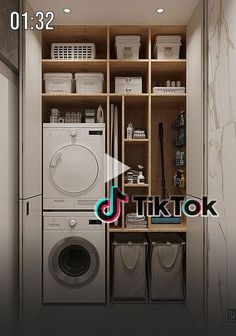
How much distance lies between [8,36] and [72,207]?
1.42 meters

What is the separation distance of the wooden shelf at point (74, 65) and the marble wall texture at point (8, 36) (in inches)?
21.4

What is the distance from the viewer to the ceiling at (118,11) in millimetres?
2502

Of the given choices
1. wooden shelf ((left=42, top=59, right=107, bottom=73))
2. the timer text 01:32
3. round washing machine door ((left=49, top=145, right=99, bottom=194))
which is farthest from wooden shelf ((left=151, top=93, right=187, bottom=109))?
the timer text 01:32

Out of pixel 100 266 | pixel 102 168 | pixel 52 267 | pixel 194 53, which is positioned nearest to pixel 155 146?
pixel 102 168

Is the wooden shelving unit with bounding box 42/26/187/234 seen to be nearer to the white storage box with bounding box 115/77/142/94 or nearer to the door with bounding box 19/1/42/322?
the white storage box with bounding box 115/77/142/94

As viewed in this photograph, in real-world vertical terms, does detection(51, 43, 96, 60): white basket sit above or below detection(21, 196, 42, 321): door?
above

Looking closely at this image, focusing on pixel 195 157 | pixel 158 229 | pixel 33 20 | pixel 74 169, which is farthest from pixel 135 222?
pixel 33 20

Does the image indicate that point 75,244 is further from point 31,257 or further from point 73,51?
point 73,51

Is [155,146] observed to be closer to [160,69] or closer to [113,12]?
[160,69]

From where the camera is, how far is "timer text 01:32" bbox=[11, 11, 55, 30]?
2.43m

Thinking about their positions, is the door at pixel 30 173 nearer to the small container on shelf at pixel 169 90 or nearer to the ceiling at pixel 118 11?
the ceiling at pixel 118 11

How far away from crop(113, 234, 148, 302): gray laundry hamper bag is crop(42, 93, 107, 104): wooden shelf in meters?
1.28

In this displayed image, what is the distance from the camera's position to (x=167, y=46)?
2.99 m

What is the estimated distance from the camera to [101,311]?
2879 mm
